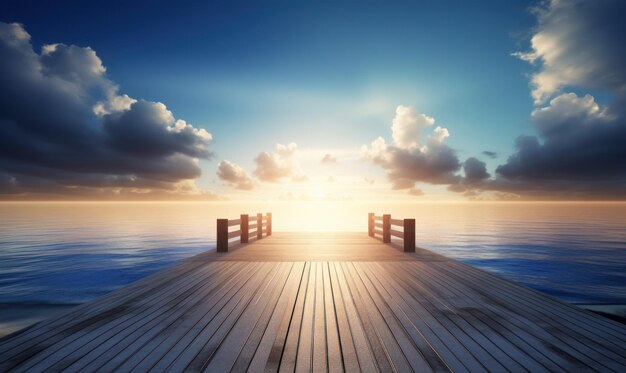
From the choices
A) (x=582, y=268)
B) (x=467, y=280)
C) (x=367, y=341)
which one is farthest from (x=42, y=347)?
(x=582, y=268)

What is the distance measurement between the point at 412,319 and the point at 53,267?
23.0 m

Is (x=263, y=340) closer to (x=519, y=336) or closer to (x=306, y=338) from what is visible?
(x=306, y=338)

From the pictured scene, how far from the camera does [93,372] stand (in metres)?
2.88

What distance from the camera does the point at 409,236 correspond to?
404 inches

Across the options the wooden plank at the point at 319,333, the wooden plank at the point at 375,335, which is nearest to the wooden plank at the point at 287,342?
the wooden plank at the point at 319,333

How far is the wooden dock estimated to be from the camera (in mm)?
3061

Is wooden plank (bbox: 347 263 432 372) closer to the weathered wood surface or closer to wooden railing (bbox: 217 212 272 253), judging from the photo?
the weathered wood surface

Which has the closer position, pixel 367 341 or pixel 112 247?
pixel 367 341

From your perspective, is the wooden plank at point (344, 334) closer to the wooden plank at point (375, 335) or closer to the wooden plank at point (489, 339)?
the wooden plank at point (375, 335)

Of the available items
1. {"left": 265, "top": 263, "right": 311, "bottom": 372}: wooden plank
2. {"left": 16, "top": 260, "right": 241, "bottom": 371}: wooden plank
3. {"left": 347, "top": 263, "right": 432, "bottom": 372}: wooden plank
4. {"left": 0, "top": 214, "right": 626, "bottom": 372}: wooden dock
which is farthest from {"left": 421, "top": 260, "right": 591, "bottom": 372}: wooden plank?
{"left": 16, "top": 260, "right": 241, "bottom": 371}: wooden plank

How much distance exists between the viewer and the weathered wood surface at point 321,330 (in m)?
3.06

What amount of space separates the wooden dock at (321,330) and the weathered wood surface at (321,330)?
0.02m

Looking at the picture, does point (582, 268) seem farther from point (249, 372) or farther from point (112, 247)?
point (112, 247)

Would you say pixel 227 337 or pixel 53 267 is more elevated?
pixel 227 337
